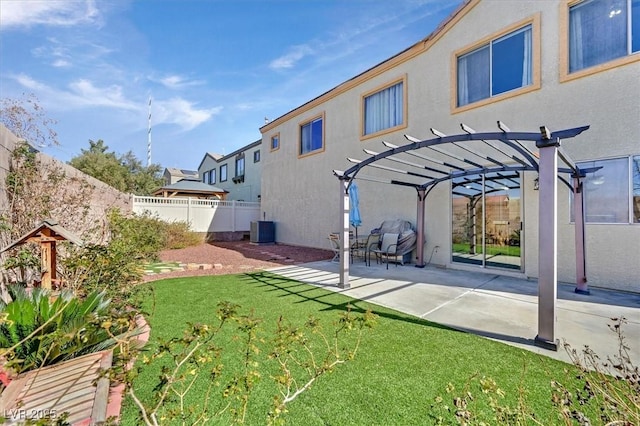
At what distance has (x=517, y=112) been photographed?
7684 millimetres

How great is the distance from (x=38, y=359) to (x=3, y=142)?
3561mm

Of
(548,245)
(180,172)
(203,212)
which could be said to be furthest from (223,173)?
(548,245)

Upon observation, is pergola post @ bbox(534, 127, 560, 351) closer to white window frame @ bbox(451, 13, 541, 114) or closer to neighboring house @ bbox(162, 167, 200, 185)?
white window frame @ bbox(451, 13, 541, 114)

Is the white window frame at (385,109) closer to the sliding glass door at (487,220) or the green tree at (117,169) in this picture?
the sliding glass door at (487,220)

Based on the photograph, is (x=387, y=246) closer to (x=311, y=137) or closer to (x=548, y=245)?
(x=548, y=245)

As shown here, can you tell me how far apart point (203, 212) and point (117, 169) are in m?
15.6

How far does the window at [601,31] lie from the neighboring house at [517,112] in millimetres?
20

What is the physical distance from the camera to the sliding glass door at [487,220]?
7910 millimetres

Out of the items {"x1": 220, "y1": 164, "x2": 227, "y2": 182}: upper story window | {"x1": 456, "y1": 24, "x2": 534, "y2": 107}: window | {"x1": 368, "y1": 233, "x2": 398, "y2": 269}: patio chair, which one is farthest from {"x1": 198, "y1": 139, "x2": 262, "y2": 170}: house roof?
{"x1": 456, "y1": 24, "x2": 534, "y2": 107}: window

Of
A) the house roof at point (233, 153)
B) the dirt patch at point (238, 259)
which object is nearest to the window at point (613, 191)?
the dirt patch at point (238, 259)

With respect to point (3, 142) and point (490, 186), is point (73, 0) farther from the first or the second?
point (490, 186)

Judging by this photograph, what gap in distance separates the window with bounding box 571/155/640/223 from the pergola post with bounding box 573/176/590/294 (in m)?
0.64


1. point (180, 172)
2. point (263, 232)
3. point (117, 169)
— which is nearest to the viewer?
point (263, 232)

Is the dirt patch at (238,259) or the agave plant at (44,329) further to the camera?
the dirt patch at (238,259)
